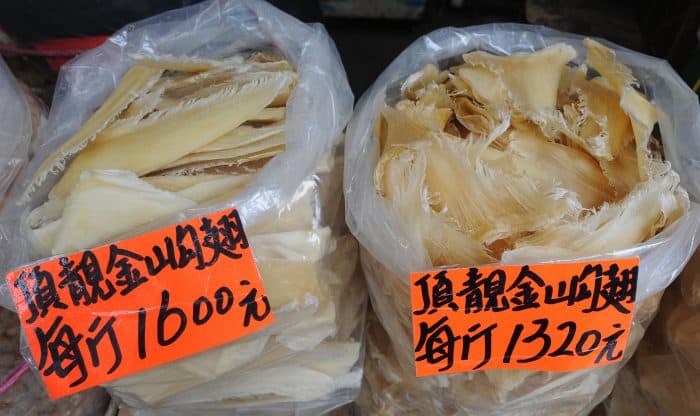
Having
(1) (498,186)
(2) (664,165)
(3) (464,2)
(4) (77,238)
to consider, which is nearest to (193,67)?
(4) (77,238)

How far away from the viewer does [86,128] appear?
51cm

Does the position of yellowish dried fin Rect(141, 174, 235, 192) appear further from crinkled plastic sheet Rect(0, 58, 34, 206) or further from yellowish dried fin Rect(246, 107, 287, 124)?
crinkled plastic sheet Rect(0, 58, 34, 206)

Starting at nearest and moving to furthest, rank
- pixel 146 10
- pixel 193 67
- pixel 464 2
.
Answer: pixel 193 67, pixel 146 10, pixel 464 2

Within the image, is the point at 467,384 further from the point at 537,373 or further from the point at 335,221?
the point at 335,221

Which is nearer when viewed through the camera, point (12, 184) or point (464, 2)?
point (12, 184)

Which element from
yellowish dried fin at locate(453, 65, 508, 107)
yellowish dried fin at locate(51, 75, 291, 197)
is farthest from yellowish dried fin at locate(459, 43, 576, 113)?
yellowish dried fin at locate(51, 75, 291, 197)

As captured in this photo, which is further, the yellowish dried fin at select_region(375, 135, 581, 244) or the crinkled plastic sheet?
the crinkled plastic sheet

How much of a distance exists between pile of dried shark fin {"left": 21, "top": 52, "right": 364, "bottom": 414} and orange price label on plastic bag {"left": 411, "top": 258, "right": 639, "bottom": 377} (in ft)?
0.37

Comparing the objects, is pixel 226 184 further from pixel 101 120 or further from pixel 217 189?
pixel 101 120

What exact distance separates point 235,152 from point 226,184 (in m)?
0.04

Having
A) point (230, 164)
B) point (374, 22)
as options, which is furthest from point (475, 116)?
point (374, 22)

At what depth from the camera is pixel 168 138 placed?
1.62ft

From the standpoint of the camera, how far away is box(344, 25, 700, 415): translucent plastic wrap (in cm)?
46

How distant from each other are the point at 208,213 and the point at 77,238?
11cm
